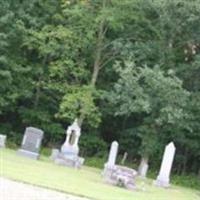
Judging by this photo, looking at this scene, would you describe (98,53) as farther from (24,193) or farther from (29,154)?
(24,193)

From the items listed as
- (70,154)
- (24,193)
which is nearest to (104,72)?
(70,154)

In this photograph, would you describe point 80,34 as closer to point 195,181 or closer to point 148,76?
point 148,76

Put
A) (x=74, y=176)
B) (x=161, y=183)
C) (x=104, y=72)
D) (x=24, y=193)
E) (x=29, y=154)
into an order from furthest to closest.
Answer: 1. (x=104, y=72)
2. (x=161, y=183)
3. (x=29, y=154)
4. (x=74, y=176)
5. (x=24, y=193)

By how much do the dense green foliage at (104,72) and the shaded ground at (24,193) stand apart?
15057 millimetres

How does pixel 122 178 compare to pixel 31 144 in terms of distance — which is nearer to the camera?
pixel 122 178

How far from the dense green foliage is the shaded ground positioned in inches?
593

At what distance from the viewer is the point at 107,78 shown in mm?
34312

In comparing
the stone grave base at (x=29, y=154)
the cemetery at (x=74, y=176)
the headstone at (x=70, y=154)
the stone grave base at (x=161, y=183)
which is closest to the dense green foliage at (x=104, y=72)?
the headstone at (x=70, y=154)

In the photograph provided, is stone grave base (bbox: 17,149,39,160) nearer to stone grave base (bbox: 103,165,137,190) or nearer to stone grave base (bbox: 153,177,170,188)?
stone grave base (bbox: 153,177,170,188)

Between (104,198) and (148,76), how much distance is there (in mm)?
14587

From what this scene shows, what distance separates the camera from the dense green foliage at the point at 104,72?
A: 29141 millimetres

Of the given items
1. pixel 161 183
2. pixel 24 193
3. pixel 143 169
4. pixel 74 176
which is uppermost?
pixel 143 169

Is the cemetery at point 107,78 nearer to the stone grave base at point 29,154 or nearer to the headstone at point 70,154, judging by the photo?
the headstone at point 70,154

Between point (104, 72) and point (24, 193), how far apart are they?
2177cm
